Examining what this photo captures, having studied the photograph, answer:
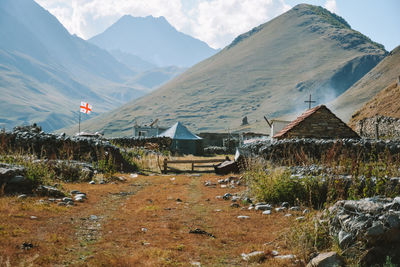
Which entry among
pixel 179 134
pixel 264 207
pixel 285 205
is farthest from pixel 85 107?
pixel 285 205

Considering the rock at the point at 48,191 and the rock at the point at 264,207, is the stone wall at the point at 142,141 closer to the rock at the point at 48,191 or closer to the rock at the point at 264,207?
the rock at the point at 48,191

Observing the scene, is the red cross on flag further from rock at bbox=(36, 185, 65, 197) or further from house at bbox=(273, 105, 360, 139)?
rock at bbox=(36, 185, 65, 197)

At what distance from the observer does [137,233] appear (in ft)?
22.5

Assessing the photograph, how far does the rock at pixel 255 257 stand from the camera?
5.42 metres

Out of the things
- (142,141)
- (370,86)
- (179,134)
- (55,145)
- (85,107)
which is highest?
(370,86)

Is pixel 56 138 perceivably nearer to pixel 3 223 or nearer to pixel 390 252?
pixel 3 223

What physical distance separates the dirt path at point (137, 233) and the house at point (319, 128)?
37.8 ft

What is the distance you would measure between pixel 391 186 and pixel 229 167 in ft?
36.7

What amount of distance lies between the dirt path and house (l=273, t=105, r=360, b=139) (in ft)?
37.8

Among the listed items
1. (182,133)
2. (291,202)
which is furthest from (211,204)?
(182,133)

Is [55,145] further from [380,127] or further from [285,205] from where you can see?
[380,127]

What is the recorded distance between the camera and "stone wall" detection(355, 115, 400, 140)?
98.3 ft

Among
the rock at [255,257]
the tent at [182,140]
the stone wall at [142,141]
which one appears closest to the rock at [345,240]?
the rock at [255,257]

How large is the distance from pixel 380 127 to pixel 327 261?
31.8 meters
